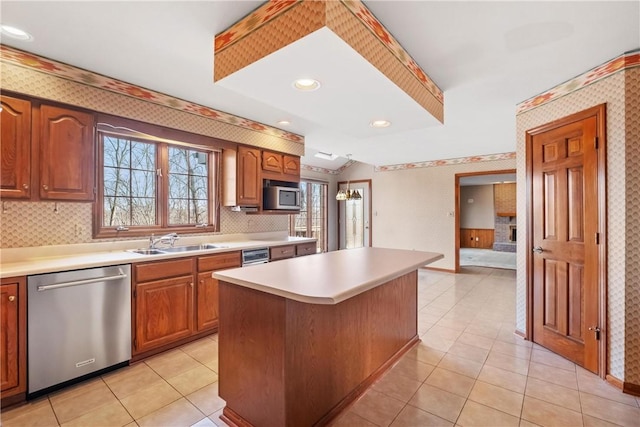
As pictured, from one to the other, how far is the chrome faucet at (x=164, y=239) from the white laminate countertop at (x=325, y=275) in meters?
1.52

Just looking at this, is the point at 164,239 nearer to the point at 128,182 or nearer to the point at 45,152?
the point at 128,182

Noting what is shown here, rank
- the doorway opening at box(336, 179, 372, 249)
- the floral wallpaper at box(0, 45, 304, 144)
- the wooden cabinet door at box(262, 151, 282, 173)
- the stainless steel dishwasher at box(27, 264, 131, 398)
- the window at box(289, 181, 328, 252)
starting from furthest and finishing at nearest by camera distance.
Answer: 1. the doorway opening at box(336, 179, 372, 249)
2. the window at box(289, 181, 328, 252)
3. the wooden cabinet door at box(262, 151, 282, 173)
4. the floral wallpaper at box(0, 45, 304, 144)
5. the stainless steel dishwasher at box(27, 264, 131, 398)

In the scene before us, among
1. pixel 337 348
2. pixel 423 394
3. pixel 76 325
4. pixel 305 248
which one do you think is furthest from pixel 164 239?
pixel 423 394

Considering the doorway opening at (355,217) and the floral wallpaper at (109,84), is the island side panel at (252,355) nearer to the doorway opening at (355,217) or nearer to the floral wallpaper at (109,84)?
the floral wallpaper at (109,84)

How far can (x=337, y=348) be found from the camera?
6.17ft

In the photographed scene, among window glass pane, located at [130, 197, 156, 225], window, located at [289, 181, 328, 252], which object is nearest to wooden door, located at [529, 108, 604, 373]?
window glass pane, located at [130, 197, 156, 225]

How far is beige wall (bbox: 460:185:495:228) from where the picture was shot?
32.4 feet

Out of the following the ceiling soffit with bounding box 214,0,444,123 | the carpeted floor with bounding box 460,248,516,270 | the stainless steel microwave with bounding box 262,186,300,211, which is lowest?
the carpeted floor with bounding box 460,248,516,270

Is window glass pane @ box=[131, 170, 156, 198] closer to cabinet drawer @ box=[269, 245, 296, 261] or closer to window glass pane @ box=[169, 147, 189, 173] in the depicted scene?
window glass pane @ box=[169, 147, 189, 173]

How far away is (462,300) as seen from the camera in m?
4.24

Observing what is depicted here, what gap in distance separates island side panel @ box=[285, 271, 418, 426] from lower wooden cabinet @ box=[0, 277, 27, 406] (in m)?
1.77

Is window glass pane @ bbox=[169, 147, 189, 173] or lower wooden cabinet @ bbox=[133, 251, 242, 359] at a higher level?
window glass pane @ bbox=[169, 147, 189, 173]

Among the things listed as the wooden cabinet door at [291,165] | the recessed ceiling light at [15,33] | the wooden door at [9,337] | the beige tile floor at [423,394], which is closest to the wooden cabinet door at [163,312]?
the beige tile floor at [423,394]

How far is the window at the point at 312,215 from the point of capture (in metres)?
6.61
